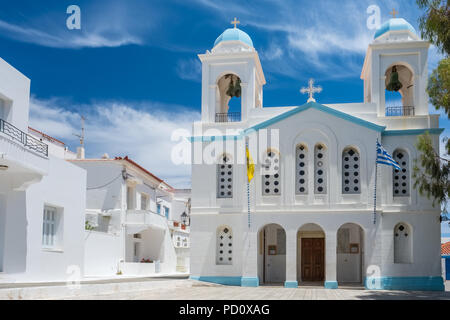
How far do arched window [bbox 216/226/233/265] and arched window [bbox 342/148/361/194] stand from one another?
5.90 meters

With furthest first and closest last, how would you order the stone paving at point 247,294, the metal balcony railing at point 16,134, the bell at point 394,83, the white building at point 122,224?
the white building at point 122,224 < the bell at point 394,83 < the stone paving at point 247,294 < the metal balcony railing at point 16,134

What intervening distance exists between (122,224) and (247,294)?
14.3m

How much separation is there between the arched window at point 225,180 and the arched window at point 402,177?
7.69 meters

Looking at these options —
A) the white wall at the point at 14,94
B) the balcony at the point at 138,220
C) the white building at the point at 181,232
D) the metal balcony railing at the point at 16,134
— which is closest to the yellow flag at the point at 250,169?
the balcony at the point at 138,220

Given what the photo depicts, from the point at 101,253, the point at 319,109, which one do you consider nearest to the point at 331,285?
the point at 319,109

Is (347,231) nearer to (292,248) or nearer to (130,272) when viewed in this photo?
(292,248)

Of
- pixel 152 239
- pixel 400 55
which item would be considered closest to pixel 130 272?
pixel 152 239

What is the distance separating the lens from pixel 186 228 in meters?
48.9

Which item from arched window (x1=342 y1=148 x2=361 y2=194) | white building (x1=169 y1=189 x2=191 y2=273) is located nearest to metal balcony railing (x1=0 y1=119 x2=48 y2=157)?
arched window (x1=342 y1=148 x2=361 y2=194)

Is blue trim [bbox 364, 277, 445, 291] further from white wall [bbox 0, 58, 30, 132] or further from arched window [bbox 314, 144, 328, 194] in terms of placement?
white wall [bbox 0, 58, 30, 132]

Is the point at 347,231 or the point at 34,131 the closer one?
the point at 347,231

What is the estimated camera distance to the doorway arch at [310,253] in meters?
29.4

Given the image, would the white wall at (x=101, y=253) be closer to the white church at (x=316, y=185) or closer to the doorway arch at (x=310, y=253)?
the white church at (x=316, y=185)
